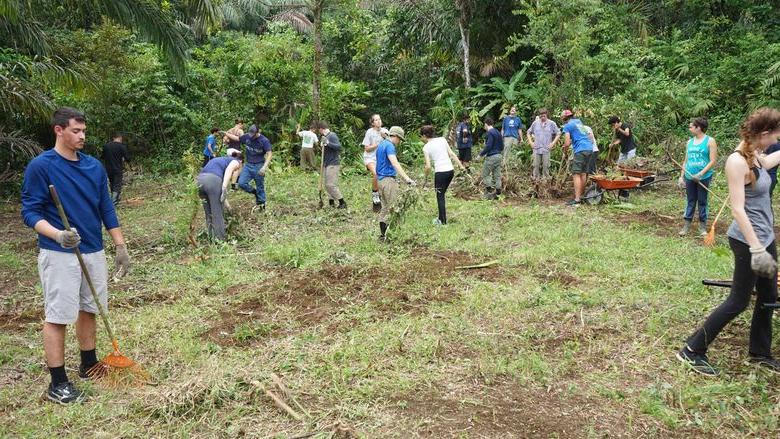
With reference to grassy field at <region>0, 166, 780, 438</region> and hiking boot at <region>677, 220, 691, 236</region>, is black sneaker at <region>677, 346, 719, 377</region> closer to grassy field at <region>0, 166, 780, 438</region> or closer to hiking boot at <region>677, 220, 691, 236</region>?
grassy field at <region>0, 166, 780, 438</region>

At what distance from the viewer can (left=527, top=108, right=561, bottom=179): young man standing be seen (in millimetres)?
12633

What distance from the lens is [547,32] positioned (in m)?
15.3

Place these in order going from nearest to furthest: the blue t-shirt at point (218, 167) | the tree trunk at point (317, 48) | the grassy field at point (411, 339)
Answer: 1. the grassy field at point (411, 339)
2. the blue t-shirt at point (218, 167)
3. the tree trunk at point (317, 48)

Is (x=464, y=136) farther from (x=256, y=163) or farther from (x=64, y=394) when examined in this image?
(x=64, y=394)

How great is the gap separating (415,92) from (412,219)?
12545 millimetres

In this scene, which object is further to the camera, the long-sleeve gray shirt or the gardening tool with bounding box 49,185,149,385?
the long-sleeve gray shirt

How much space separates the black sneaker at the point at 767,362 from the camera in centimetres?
443

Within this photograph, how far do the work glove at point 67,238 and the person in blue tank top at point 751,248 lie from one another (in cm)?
422

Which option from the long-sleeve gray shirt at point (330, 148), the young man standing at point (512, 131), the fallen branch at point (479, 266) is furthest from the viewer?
the young man standing at point (512, 131)

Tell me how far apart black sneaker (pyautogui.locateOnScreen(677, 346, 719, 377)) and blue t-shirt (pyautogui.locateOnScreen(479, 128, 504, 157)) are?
292 inches

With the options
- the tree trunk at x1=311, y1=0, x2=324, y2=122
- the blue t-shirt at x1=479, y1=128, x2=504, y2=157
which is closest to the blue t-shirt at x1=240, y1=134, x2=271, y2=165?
the blue t-shirt at x1=479, y1=128, x2=504, y2=157

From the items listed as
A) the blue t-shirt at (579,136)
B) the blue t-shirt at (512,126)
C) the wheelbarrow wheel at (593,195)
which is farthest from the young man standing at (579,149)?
the blue t-shirt at (512,126)

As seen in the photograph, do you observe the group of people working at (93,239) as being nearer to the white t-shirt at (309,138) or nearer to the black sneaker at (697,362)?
the black sneaker at (697,362)

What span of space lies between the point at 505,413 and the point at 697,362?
1.56m
